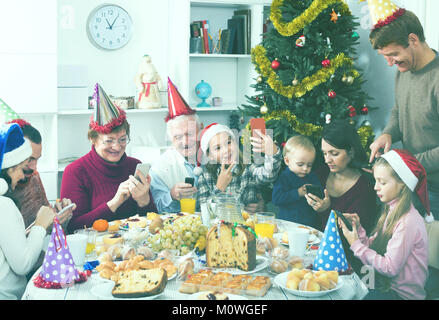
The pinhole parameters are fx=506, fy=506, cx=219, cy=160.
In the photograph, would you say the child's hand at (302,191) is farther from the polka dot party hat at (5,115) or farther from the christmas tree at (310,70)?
the polka dot party hat at (5,115)

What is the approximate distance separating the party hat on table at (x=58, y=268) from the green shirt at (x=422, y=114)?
2056mm

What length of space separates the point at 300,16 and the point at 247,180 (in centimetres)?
112

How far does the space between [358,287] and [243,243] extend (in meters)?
0.38

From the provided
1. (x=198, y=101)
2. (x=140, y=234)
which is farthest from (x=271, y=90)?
(x=140, y=234)

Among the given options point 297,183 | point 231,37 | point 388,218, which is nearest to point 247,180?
point 297,183

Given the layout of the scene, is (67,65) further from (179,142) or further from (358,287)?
(358,287)

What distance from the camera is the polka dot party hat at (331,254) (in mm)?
1629

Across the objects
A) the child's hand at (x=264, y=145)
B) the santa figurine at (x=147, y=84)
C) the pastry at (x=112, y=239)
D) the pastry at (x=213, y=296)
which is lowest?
the pastry at (x=213, y=296)

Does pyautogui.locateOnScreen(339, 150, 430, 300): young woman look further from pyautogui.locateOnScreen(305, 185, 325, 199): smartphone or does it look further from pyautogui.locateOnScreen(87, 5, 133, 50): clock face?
pyautogui.locateOnScreen(87, 5, 133, 50): clock face

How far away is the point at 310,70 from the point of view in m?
3.27

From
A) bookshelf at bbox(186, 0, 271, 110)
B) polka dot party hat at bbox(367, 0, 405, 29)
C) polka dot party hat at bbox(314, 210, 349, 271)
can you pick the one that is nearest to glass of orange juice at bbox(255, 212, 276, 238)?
polka dot party hat at bbox(314, 210, 349, 271)

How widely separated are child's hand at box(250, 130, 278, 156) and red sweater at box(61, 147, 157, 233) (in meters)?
0.69

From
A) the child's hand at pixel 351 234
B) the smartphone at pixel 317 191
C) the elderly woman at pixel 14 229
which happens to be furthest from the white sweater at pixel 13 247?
the smartphone at pixel 317 191

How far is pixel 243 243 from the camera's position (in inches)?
64.8
